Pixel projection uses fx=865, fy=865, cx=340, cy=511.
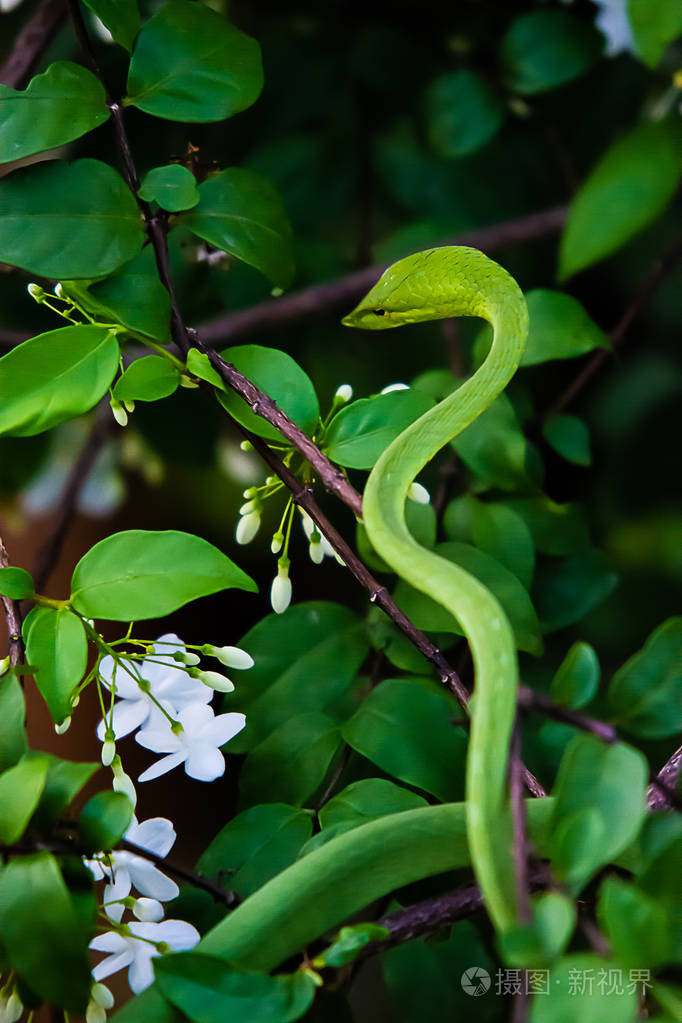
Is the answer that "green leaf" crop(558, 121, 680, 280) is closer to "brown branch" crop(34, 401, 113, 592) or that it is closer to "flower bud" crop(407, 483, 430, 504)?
"flower bud" crop(407, 483, 430, 504)

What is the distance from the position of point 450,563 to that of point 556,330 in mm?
516

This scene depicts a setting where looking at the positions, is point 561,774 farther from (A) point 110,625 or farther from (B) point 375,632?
(A) point 110,625

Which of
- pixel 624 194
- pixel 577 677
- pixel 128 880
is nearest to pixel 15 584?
pixel 128 880

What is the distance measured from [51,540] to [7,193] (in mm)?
815

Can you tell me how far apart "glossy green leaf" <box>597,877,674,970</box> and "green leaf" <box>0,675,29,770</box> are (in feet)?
1.59

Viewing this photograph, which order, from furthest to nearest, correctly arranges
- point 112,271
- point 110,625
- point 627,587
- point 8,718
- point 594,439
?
point 110,625 → point 594,439 → point 627,587 → point 112,271 → point 8,718

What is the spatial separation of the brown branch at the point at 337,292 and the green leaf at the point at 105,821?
1.03 m

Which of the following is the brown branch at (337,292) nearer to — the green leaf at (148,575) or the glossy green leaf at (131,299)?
the glossy green leaf at (131,299)

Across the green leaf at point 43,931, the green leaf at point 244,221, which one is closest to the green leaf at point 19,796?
the green leaf at point 43,931

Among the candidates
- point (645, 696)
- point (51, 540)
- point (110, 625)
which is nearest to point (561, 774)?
point (645, 696)

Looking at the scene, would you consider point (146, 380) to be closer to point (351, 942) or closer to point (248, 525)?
point (248, 525)

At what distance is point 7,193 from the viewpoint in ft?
2.92

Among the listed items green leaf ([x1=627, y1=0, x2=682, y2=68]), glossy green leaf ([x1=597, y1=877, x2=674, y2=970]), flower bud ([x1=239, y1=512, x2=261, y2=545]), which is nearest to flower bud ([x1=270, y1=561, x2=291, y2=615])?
flower bud ([x1=239, y1=512, x2=261, y2=545])

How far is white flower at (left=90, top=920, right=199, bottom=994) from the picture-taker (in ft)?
2.64
